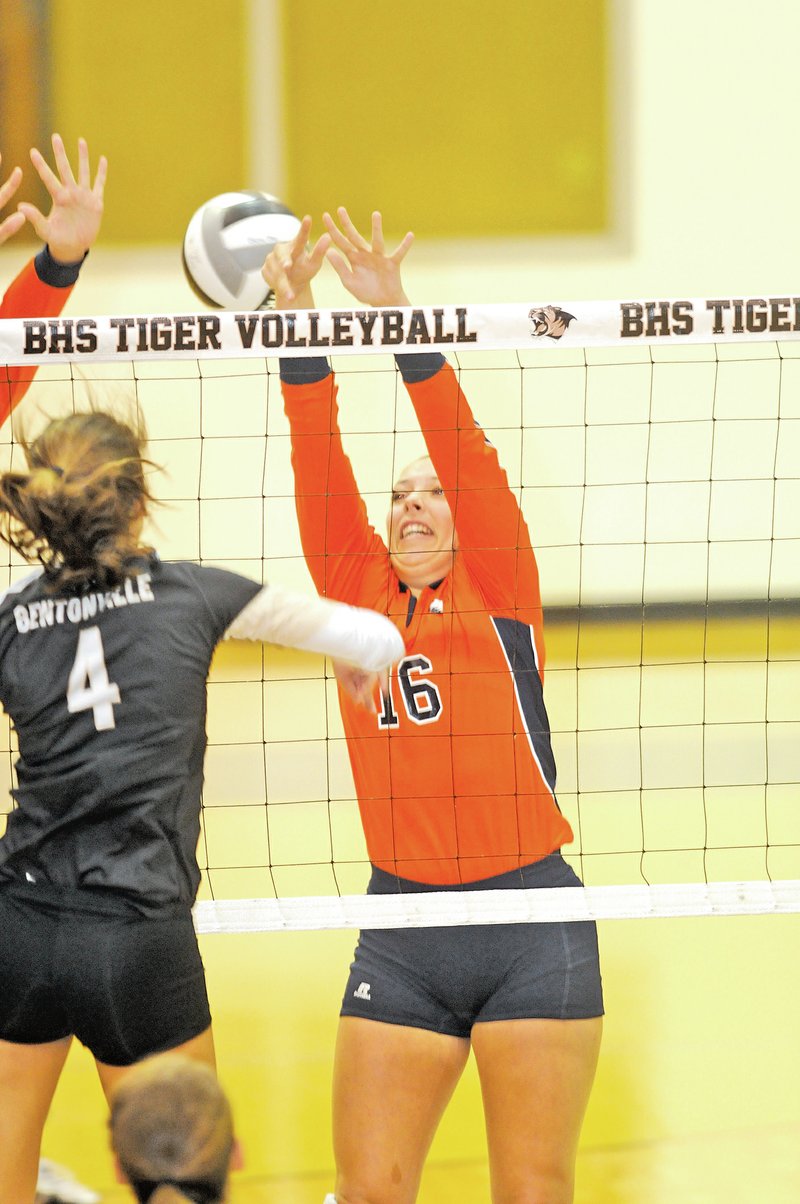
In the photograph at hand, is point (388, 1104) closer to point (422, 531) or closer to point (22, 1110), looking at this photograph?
point (22, 1110)

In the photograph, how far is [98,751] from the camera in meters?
2.22

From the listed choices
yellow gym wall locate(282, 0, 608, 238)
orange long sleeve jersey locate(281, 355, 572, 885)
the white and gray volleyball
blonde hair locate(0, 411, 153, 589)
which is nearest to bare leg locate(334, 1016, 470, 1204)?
orange long sleeve jersey locate(281, 355, 572, 885)

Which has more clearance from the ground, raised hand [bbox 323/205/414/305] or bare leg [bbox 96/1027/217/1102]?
raised hand [bbox 323/205/414/305]

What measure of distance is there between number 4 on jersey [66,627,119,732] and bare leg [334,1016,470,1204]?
0.99m

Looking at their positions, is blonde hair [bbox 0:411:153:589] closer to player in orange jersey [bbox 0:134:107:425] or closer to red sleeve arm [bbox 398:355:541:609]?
player in orange jersey [bbox 0:134:107:425]

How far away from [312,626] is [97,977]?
663 mm

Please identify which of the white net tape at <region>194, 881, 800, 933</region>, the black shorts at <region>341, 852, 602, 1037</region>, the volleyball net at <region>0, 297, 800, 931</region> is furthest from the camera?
the volleyball net at <region>0, 297, 800, 931</region>

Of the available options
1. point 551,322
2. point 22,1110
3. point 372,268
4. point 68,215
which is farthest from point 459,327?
point 22,1110

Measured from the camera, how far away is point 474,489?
3.04m

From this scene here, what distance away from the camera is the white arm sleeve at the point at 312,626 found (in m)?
2.30

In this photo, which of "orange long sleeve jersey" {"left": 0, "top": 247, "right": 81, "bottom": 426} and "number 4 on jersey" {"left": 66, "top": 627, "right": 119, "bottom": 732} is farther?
"orange long sleeve jersey" {"left": 0, "top": 247, "right": 81, "bottom": 426}

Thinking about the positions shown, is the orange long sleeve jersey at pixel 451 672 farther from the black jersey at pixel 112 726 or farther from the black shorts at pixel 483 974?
the black jersey at pixel 112 726

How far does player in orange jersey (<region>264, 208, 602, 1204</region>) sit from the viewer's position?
272 cm

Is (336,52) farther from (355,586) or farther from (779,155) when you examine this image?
(355,586)
